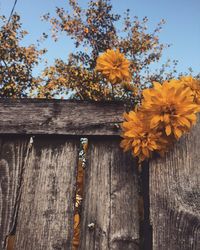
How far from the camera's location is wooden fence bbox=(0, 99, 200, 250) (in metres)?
1.00

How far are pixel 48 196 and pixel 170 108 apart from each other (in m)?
0.47

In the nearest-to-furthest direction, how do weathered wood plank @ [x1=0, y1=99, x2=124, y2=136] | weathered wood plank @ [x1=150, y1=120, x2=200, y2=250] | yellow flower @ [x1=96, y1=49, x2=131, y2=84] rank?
weathered wood plank @ [x1=150, y1=120, x2=200, y2=250], weathered wood plank @ [x1=0, y1=99, x2=124, y2=136], yellow flower @ [x1=96, y1=49, x2=131, y2=84]

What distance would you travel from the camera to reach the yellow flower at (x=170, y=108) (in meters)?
1.00

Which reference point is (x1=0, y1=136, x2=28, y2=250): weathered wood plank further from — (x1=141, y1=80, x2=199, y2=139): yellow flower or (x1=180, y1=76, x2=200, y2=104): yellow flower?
(x1=180, y1=76, x2=200, y2=104): yellow flower

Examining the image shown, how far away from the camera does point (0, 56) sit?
402 inches

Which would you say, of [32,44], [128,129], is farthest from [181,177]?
[32,44]

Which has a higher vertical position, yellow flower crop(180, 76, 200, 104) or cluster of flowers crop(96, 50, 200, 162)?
yellow flower crop(180, 76, 200, 104)

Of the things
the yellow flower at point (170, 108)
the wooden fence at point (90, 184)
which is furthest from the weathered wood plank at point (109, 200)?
the yellow flower at point (170, 108)

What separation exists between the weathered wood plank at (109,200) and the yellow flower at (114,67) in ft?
1.31

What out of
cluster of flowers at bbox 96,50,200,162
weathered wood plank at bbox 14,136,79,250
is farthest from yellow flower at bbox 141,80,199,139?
weathered wood plank at bbox 14,136,79,250

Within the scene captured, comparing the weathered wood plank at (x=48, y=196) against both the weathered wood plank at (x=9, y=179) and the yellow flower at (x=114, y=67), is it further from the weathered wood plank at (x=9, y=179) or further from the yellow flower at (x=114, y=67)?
the yellow flower at (x=114, y=67)

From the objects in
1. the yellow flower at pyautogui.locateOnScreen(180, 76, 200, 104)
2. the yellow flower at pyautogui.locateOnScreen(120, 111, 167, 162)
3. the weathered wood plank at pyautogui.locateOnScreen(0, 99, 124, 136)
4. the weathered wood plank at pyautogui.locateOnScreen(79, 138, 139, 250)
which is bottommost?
the weathered wood plank at pyautogui.locateOnScreen(79, 138, 139, 250)

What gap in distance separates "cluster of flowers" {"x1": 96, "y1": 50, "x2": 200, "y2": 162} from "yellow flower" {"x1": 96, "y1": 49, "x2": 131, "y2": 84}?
0.39 meters

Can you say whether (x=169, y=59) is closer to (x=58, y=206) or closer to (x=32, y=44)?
(x=32, y=44)
